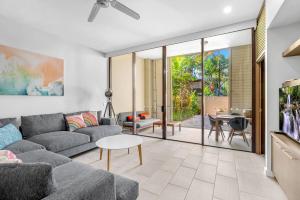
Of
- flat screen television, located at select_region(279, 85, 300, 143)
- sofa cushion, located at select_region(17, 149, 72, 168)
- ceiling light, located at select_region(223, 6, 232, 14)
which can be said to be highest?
ceiling light, located at select_region(223, 6, 232, 14)

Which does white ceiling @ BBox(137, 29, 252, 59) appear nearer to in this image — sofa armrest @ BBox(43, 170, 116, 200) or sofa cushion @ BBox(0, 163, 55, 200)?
sofa armrest @ BBox(43, 170, 116, 200)

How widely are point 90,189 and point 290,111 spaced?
2.20m

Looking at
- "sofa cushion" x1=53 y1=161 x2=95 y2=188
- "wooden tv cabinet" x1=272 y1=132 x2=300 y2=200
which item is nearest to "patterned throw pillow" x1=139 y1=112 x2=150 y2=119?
"sofa cushion" x1=53 y1=161 x2=95 y2=188

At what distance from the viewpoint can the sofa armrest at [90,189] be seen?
879mm

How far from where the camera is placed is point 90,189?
0.97 metres

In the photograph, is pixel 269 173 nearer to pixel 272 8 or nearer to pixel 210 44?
pixel 272 8

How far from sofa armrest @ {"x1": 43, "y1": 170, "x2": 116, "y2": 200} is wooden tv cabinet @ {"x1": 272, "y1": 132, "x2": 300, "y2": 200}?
1672 millimetres

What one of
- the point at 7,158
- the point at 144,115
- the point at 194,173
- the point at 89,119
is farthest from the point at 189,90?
the point at 7,158

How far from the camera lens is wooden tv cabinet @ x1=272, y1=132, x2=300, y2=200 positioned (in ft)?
4.65

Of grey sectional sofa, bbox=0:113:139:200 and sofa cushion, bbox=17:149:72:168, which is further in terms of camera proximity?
sofa cushion, bbox=17:149:72:168

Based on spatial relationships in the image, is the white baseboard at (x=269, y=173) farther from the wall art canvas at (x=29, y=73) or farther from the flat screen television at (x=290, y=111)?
the wall art canvas at (x=29, y=73)

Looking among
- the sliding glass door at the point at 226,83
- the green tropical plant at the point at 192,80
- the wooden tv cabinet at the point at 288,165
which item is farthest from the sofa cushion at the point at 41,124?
the wooden tv cabinet at the point at 288,165

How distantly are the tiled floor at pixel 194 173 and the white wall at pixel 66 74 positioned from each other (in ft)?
5.11

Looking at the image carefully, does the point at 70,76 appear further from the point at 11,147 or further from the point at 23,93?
the point at 11,147
